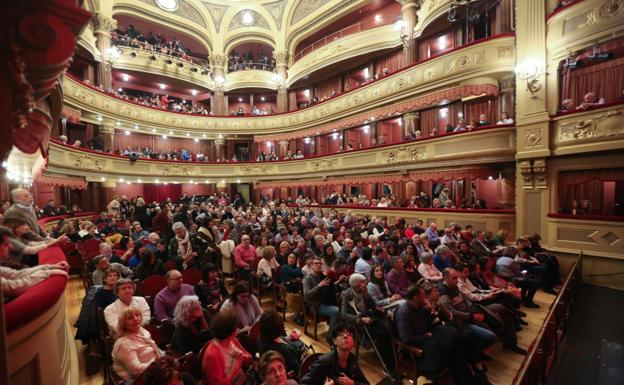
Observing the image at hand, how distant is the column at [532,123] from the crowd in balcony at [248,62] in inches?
622

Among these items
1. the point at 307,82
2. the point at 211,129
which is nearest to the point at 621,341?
the point at 307,82

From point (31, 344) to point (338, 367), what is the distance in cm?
205

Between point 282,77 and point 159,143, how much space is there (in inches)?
357

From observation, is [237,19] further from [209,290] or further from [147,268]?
[209,290]

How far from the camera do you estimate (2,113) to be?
1.23 m

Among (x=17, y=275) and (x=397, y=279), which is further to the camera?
(x=397, y=279)

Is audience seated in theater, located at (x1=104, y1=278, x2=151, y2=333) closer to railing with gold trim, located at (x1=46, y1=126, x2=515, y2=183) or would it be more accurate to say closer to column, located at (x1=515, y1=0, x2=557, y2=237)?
column, located at (x1=515, y1=0, x2=557, y2=237)

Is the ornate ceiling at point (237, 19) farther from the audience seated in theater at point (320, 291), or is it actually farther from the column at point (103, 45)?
the audience seated in theater at point (320, 291)

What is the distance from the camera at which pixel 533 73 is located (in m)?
7.26

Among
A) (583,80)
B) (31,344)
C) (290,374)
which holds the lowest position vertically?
(290,374)

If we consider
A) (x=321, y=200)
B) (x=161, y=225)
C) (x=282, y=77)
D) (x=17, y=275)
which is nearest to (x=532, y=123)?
(x=17, y=275)

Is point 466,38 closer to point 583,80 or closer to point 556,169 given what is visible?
point 583,80

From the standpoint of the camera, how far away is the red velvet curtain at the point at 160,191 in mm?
18344

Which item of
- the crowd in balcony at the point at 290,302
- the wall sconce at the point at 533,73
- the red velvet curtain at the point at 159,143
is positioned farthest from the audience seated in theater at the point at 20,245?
the red velvet curtain at the point at 159,143
